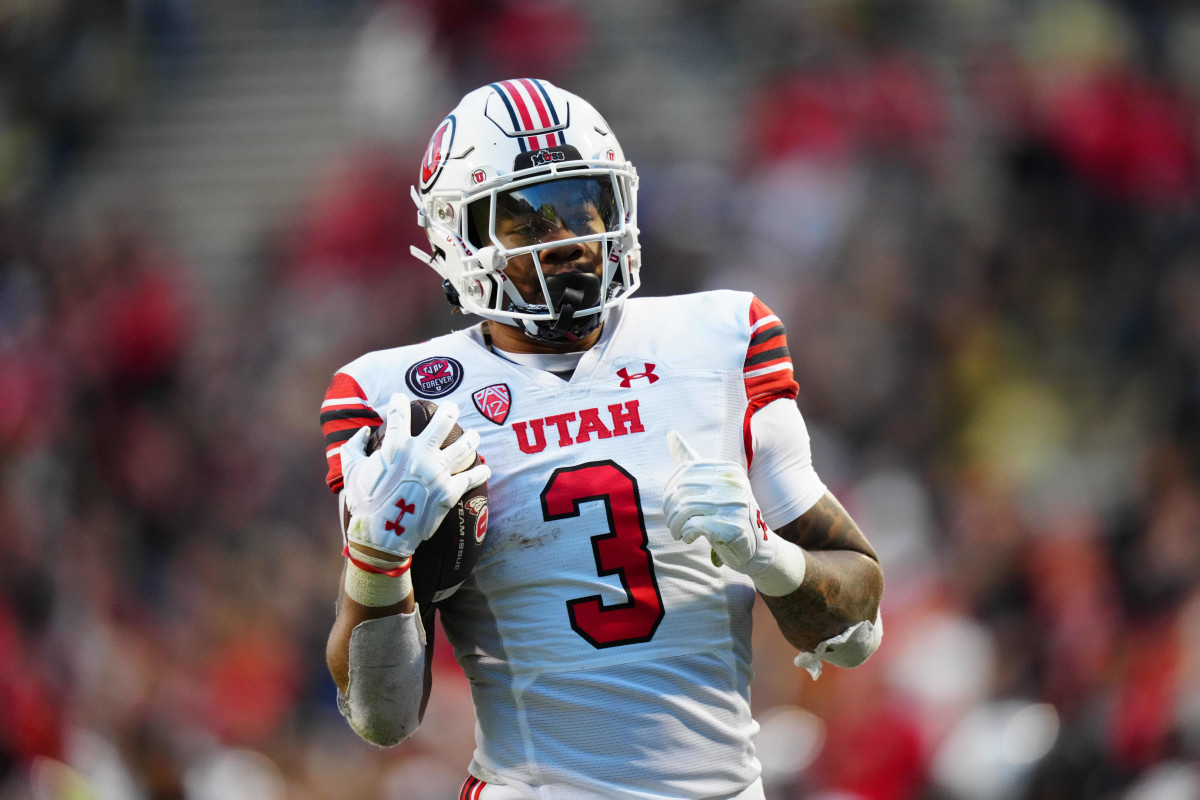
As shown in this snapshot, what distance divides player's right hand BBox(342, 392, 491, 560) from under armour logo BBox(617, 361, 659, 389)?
1.24 ft

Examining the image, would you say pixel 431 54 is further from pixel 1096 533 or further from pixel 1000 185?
pixel 1096 533

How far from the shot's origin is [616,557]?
2639mm

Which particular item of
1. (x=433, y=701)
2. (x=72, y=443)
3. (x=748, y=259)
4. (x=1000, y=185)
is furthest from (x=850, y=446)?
(x=72, y=443)

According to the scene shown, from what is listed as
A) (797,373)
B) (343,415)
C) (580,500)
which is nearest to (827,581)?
(580,500)

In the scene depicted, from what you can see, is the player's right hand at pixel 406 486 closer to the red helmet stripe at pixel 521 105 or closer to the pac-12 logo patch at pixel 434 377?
the pac-12 logo patch at pixel 434 377

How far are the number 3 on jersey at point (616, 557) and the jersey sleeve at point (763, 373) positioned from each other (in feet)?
0.97

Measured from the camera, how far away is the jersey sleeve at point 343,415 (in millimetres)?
2785

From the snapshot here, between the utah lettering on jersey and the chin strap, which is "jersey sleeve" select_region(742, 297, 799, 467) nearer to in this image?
the utah lettering on jersey

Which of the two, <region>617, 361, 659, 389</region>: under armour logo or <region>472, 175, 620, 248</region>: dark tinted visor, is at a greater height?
<region>472, 175, 620, 248</region>: dark tinted visor

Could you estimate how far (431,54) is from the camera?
9.12 m

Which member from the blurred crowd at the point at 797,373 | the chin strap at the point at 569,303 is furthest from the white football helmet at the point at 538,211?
the blurred crowd at the point at 797,373

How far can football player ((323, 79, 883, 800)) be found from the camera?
256cm

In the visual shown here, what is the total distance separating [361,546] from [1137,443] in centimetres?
589

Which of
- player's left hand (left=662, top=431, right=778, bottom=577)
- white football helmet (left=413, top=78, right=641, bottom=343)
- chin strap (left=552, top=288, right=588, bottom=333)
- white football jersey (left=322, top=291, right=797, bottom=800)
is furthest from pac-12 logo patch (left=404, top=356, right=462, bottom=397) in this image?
player's left hand (left=662, top=431, right=778, bottom=577)
